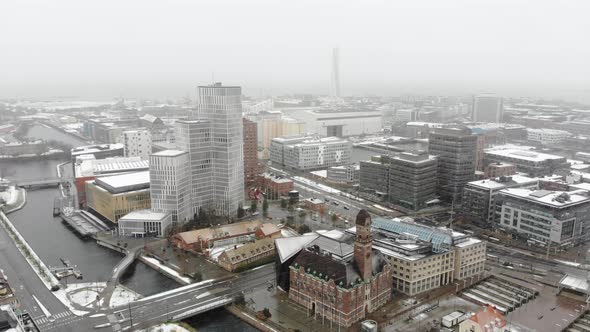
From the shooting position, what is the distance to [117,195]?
8669cm

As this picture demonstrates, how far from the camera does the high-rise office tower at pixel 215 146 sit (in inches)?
3413

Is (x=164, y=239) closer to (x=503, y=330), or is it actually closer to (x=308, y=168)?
(x=503, y=330)

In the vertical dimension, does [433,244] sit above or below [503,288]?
above

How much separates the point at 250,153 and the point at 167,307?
61.4 metres

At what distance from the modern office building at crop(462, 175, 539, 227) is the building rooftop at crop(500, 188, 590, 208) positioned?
155 inches

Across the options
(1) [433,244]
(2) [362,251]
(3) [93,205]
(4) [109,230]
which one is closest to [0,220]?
(3) [93,205]

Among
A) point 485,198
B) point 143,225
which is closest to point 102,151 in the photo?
point 143,225

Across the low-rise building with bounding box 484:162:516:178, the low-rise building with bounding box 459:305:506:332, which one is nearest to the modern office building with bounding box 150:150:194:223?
the low-rise building with bounding box 459:305:506:332

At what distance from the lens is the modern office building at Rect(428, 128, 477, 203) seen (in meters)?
98.0

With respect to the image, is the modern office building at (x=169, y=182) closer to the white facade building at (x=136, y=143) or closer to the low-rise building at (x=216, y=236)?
the low-rise building at (x=216, y=236)

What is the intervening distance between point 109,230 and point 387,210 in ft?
168

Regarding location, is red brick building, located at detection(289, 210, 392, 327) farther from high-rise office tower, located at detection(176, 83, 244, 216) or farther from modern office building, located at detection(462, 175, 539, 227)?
modern office building, located at detection(462, 175, 539, 227)

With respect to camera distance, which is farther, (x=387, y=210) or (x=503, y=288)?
(x=387, y=210)

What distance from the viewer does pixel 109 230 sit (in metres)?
83.8
